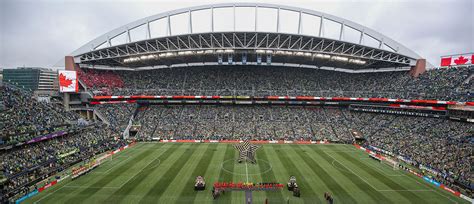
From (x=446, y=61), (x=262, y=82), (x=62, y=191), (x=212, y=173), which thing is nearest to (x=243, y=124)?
(x=262, y=82)

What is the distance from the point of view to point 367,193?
19.6 meters

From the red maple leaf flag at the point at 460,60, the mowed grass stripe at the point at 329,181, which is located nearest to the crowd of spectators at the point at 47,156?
the mowed grass stripe at the point at 329,181

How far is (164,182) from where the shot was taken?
21312 millimetres

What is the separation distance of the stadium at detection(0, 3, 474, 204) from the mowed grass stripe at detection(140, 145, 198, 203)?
228 mm

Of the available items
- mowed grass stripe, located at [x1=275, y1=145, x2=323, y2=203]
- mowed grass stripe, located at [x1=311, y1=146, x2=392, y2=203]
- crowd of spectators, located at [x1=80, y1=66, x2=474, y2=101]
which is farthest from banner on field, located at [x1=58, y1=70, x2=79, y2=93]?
mowed grass stripe, located at [x1=311, y1=146, x2=392, y2=203]

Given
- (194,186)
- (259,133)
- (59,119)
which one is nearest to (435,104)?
(259,133)

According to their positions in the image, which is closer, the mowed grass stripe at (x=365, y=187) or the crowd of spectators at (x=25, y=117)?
the mowed grass stripe at (x=365, y=187)

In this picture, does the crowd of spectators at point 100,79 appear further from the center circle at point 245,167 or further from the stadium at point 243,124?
the center circle at point 245,167

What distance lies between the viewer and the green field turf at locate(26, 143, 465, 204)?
60.2 feet

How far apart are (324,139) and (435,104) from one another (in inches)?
727

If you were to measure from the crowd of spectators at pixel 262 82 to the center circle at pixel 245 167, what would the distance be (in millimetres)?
24118

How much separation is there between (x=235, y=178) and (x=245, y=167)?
3.58m

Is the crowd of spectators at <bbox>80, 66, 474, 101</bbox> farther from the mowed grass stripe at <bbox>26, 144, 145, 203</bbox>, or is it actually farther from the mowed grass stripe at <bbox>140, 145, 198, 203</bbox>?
the mowed grass stripe at <bbox>26, 144, 145, 203</bbox>

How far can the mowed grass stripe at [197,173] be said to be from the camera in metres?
18.2
